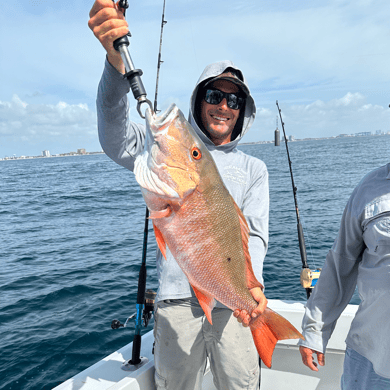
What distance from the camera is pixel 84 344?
224 inches

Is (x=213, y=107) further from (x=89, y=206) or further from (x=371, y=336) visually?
(x=89, y=206)

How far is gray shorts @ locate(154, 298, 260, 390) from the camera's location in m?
2.30

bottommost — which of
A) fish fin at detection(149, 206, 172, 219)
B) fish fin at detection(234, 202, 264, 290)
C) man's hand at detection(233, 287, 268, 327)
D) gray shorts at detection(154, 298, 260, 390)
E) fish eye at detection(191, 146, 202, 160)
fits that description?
gray shorts at detection(154, 298, 260, 390)

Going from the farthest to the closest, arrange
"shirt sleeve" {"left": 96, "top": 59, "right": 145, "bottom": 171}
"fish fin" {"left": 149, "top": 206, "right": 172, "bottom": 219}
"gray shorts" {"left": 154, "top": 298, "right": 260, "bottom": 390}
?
1. "gray shorts" {"left": 154, "top": 298, "right": 260, "bottom": 390}
2. "shirt sleeve" {"left": 96, "top": 59, "right": 145, "bottom": 171}
3. "fish fin" {"left": 149, "top": 206, "right": 172, "bottom": 219}

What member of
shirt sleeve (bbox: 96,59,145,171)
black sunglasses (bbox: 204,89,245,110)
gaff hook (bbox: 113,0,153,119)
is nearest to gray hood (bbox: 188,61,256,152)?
black sunglasses (bbox: 204,89,245,110)

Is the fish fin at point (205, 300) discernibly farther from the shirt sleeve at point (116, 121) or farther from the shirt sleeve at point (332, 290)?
the shirt sleeve at point (116, 121)

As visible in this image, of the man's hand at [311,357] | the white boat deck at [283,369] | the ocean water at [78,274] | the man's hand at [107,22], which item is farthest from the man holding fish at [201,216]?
the ocean water at [78,274]

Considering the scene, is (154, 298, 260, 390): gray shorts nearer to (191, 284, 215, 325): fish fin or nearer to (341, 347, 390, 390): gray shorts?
(191, 284, 215, 325): fish fin

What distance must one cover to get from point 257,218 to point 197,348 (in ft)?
3.35

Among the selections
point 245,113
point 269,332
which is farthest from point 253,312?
point 245,113

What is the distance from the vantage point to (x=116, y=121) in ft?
7.07

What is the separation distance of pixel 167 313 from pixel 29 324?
17.5 ft

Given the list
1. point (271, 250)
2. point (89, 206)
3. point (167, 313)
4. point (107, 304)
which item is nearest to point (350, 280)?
point (167, 313)

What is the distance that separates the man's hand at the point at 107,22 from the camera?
1.65 meters
